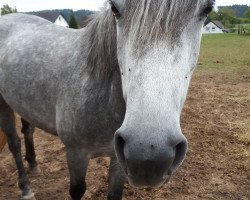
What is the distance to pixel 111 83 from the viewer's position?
2225mm

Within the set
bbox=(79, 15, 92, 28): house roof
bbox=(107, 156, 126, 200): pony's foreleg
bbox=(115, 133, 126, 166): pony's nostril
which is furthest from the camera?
bbox=(107, 156, 126, 200): pony's foreleg

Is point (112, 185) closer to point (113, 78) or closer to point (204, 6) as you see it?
point (113, 78)

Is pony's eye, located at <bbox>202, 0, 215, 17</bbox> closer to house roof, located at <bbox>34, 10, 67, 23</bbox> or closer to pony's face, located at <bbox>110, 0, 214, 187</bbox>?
pony's face, located at <bbox>110, 0, 214, 187</bbox>

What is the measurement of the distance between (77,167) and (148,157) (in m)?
1.45

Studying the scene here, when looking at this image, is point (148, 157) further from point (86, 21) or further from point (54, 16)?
point (54, 16)

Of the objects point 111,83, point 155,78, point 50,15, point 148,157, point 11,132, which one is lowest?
point 50,15

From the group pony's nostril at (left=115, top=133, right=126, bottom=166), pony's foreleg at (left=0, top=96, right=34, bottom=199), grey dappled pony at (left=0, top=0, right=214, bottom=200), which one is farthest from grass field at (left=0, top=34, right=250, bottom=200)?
pony's nostril at (left=115, top=133, right=126, bottom=166)

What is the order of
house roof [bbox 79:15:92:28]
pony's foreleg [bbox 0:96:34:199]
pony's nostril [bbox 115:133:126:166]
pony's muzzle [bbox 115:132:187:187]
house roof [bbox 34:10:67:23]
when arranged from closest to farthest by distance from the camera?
pony's muzzle [bbox 115:132:187:187]
pony's nostril [bbox 115:133:126:166]
house roof [bbox 79:15:92:28]
pony's foreleg [bbox 0:96:34:199]
house roof [bbox 34:10:67:23]

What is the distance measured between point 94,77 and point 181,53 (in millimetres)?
940

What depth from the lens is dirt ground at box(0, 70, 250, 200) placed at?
3.51 m

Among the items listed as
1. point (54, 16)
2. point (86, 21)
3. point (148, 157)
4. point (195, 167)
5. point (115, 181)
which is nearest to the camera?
point (148, 157)

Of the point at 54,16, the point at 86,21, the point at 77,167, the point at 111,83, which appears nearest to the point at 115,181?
the point at 77,167

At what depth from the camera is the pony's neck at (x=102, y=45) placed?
206 cm

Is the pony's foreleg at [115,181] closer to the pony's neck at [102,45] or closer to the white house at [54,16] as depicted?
the pony's neck at [102,45]
